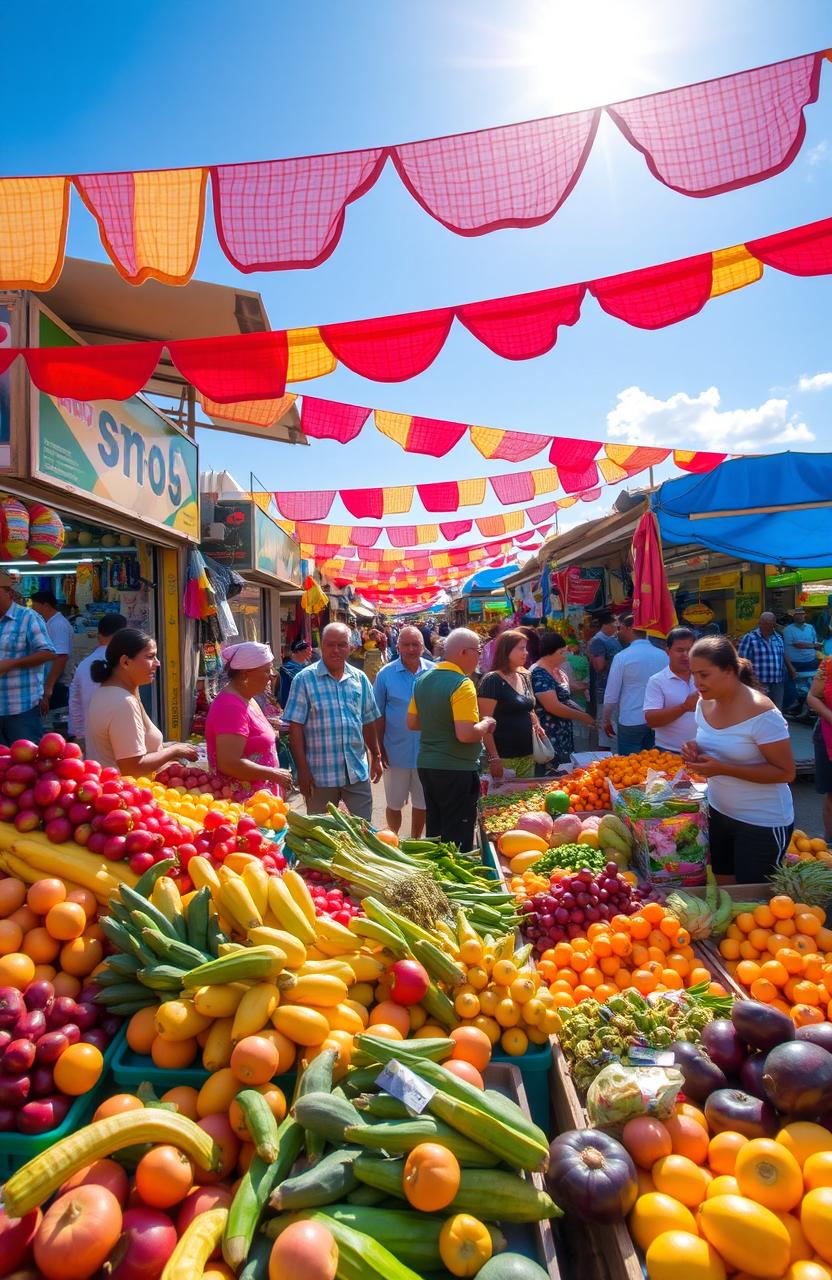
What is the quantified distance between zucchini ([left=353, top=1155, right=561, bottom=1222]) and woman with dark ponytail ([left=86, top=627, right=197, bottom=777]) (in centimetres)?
297

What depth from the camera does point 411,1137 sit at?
5.13 ft

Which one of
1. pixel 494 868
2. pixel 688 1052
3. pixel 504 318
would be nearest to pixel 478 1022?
pixel 688 1052

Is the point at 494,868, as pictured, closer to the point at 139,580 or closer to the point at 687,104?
the point at 687,104

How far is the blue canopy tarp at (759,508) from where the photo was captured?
720 cm

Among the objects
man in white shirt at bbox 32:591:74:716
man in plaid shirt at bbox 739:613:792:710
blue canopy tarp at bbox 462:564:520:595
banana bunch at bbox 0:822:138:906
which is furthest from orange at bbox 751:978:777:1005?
blue canopy tarp at bbox 462:564:520:595

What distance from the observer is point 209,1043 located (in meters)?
1.90

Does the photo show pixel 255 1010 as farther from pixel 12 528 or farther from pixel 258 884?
pixel 12 528

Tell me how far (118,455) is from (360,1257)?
6.73 meters

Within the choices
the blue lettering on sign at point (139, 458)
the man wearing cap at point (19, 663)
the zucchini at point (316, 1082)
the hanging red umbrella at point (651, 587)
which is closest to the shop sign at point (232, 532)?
the blue lettering on sign at point (139, 458)

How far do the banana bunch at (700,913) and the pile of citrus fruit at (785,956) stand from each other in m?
0.06

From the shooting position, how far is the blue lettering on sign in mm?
6344

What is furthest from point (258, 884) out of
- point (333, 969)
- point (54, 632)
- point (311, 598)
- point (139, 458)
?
point (311, 598)

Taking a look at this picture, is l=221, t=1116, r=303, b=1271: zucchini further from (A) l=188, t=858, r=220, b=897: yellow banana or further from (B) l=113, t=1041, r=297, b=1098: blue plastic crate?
(A) l=188, t=858, r=220, b=897: yellow banana

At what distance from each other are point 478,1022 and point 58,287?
6.21 meters
